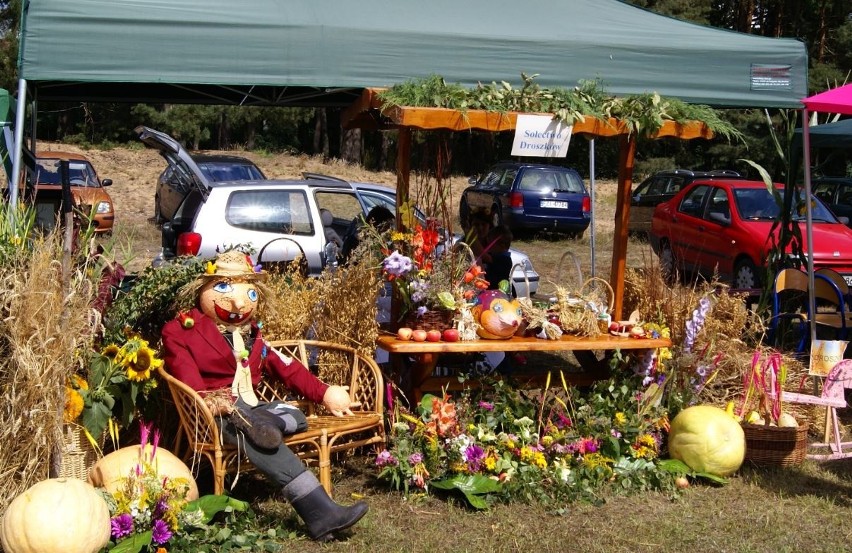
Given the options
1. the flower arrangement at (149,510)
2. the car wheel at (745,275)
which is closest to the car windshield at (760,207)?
the car wheel at (745,275)

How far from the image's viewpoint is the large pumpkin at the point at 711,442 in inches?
198

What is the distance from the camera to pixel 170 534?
3.88m

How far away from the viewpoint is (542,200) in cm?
1745

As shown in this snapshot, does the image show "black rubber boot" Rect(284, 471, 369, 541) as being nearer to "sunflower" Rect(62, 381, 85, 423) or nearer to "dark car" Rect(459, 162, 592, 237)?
"sunflower" Rect(62, 381, 85, 423)

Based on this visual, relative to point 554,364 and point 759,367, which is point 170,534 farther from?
point 554,364

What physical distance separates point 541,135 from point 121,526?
2.97 metres

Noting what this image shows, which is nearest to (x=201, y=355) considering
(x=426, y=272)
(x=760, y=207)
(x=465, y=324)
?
(x=426, y=272)

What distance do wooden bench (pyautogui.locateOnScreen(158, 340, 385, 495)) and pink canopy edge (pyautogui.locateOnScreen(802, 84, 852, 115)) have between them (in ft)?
10.6

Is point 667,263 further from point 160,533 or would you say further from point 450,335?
point 160,533

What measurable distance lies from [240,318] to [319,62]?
4.82ft

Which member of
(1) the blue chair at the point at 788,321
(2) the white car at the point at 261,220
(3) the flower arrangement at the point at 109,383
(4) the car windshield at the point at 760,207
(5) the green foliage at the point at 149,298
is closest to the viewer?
(3) the flower arrangement at the point at 109,383

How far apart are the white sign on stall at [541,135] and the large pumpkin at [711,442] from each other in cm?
168

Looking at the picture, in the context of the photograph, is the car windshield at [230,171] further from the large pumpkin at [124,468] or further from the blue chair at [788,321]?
the large pumpkin at [124,468]

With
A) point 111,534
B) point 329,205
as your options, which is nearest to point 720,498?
point 111,534
